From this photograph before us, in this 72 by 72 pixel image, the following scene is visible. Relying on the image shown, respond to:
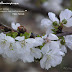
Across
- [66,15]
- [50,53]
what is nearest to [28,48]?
[50,53]

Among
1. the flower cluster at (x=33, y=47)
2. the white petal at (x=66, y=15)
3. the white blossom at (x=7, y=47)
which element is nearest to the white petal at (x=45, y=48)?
the flower cluster at (x=33, y=47)

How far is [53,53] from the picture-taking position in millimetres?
965

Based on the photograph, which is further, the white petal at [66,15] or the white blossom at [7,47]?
the white petal at [66,15]

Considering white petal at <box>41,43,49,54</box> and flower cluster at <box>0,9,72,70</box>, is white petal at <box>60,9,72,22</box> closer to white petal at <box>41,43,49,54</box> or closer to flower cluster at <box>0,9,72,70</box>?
flower cluster at <box>0,9,72,70</box>

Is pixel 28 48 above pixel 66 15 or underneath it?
underneath

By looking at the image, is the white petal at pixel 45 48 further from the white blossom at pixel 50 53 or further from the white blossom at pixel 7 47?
the white blossom at pixel 7 47

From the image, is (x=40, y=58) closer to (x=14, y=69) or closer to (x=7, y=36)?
(x=7, y=36)

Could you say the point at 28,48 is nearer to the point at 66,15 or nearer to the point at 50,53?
the point at 50,53

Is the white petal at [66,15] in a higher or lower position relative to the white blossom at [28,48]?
higher

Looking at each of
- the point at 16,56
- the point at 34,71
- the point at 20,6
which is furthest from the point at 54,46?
the point at 34,71

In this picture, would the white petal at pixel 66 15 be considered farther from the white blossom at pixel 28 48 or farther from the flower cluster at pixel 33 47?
the white blossom at pixel 28 48

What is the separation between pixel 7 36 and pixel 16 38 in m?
0.05

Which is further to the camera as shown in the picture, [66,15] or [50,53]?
[66,15]

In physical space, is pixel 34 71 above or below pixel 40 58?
below
